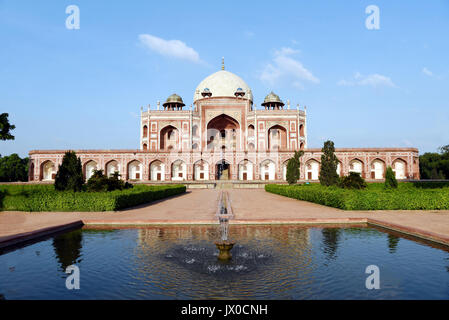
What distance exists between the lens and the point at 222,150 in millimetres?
33531

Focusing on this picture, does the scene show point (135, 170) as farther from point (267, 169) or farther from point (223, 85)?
point (223, 85)

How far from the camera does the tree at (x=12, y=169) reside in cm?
3778

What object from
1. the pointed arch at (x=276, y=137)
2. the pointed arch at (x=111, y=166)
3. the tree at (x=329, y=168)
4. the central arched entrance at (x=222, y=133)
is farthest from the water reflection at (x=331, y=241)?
the central arched entrance at (x=222, y=133)

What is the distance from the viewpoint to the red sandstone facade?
33312mm

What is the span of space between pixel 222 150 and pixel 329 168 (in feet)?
64.2

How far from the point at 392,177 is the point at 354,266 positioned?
11.5 m

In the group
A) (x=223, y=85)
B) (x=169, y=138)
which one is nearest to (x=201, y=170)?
(x=169, y=138)

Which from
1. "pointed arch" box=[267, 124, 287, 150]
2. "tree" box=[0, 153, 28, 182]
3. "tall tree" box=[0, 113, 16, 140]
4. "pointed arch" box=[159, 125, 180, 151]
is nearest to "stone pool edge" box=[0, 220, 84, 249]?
"tall tree" box=[0, 113, 16, 140]

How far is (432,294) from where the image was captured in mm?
3523

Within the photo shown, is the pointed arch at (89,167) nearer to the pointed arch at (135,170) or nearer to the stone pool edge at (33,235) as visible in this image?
the pointed arch at (135,170)

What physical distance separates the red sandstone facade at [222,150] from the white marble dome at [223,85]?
0.24 ft

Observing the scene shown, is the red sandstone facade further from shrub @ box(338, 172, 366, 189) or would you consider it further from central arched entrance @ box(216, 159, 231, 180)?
shrub @ box(338, 172, 366, 189)

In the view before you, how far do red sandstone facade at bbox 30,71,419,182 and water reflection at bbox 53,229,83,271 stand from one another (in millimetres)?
26662
